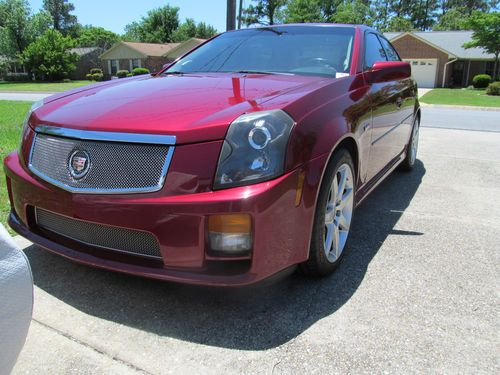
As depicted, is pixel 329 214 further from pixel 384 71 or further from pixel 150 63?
pixel 150 63

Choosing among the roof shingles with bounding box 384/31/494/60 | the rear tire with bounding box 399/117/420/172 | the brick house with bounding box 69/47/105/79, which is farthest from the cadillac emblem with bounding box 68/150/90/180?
the brick house with bounding box 69/47/105/79

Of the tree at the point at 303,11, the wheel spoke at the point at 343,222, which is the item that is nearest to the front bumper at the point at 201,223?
the wheel spoke at the point at 343,222

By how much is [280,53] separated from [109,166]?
187 cm

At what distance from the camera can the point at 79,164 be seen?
2355mm

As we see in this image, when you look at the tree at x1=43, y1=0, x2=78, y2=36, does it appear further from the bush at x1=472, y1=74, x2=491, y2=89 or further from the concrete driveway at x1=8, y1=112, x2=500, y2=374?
the concrete driveway at x1=8, y1=112, x2=500, y2=374

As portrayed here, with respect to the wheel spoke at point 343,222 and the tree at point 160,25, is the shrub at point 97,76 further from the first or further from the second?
the wheel spoke at point 343,222

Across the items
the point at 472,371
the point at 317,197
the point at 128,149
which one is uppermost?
the point at 128,149

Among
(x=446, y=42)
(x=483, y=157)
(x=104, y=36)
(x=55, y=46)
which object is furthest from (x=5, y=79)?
(x=483, y=157)

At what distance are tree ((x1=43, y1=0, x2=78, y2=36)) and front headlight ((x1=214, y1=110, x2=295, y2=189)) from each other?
94644 mm

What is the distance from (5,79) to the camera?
52312 millimetres

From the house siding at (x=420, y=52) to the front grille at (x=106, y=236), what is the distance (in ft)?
130

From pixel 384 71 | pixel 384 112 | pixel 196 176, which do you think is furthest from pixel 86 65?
pixel 196 176

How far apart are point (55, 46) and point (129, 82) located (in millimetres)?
51300

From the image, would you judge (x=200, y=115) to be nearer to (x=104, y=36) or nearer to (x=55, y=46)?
(x=55, y=46)
